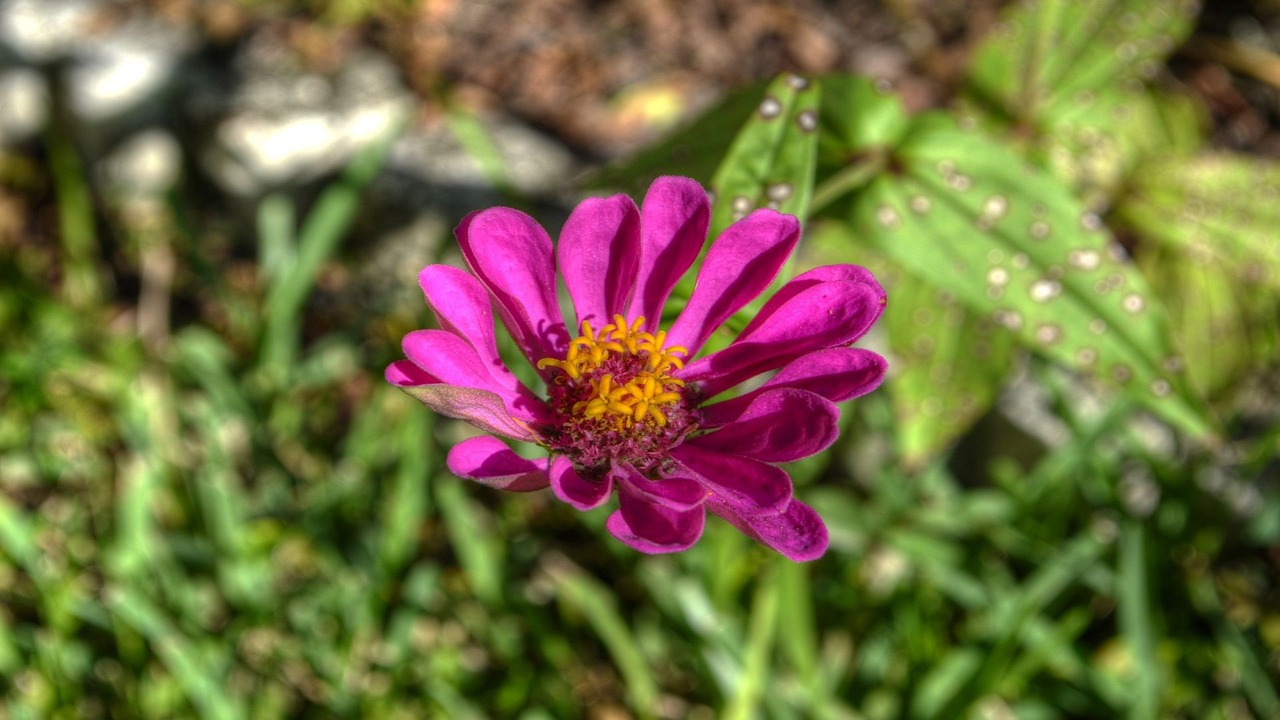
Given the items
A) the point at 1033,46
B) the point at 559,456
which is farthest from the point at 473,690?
the point at 1033,46

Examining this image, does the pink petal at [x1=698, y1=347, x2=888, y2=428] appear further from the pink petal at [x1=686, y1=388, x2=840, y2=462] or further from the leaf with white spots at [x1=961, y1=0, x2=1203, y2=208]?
the leaf with white spots at [x1=961, y1=0, x2=1203, y2=208]

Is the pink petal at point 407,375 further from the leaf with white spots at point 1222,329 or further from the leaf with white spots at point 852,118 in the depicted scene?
the leaf with white spots at point 1222,329

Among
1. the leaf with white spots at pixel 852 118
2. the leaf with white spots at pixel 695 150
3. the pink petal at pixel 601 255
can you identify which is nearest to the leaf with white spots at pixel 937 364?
the leaf with white spots at pixel 852 118

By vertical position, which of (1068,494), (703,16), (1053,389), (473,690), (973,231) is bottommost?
(473,690)

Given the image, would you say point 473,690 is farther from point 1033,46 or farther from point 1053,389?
point 1033,46

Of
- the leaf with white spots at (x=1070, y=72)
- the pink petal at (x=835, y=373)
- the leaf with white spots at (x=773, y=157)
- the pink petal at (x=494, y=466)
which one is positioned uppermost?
the leaf with white spots at (x=773, y=157)

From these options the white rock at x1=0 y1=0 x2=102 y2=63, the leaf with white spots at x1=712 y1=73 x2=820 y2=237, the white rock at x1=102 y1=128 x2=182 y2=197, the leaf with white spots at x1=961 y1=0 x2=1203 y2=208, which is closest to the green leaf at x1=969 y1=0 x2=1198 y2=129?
the leaf with white spots at x1=961 y1=0 x2=1203 y2=208

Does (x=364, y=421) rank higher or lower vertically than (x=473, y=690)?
higher
